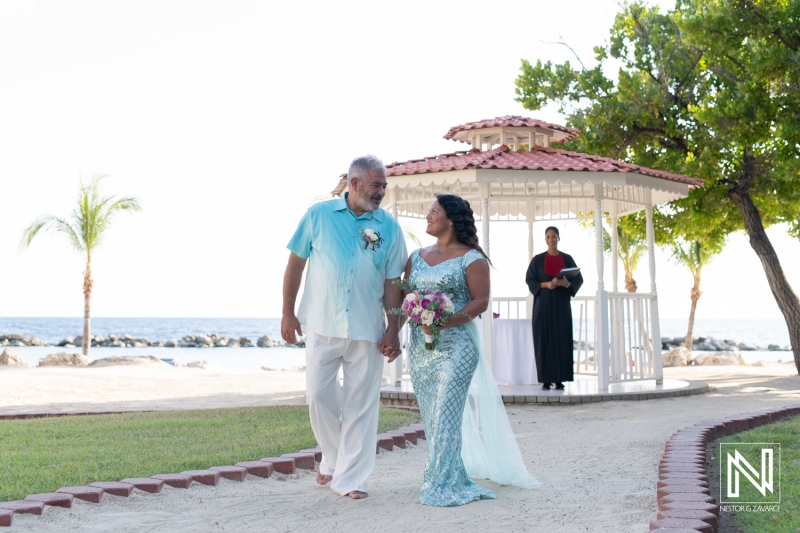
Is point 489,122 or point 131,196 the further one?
point 131,196

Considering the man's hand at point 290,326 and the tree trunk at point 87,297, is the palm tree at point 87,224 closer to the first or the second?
the tree trunk at point 87,297

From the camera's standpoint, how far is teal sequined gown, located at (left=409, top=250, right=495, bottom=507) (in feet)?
16.9

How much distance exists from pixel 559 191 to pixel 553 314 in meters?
2.67

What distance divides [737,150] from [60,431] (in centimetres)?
1230

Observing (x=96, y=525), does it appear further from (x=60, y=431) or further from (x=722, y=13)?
(x=722, y=13)

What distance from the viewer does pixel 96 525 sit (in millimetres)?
4625

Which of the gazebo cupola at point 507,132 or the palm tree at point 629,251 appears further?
the palm tree at point 629,251

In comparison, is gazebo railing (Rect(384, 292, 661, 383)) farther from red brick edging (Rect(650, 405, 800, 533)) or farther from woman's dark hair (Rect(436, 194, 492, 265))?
woman's dark hair (Rect(436, 194, 492, 265))

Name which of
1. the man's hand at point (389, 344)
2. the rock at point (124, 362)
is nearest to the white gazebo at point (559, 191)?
Answer: the man's hand at point (389, 344)

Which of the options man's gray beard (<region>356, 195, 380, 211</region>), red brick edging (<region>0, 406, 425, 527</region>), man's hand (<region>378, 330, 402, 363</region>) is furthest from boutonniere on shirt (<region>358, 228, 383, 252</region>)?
red brick edging (<region>0, 406, 425, 527</region>)

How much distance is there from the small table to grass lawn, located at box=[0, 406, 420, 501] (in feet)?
11.0

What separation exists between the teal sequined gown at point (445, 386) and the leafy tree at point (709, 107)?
964cm

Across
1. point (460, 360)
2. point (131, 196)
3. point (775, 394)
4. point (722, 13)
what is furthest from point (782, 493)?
point (131, 196)

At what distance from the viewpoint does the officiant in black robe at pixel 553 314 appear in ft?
37.4
